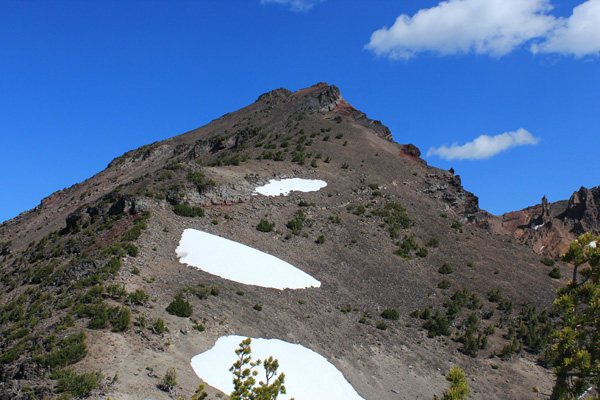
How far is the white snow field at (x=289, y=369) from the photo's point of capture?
17.5 m

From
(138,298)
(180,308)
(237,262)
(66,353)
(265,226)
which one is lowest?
(66,353)

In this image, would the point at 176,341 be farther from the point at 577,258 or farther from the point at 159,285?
the point at 577,258

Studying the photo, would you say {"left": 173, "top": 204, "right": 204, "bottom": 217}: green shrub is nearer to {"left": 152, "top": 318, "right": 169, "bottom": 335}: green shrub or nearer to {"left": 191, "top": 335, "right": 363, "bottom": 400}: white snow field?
{"left": 191, "top": 335, "right": 363, "bottom": 400}: white snow field

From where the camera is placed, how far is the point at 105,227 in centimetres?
3084

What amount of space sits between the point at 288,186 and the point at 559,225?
75.3 m

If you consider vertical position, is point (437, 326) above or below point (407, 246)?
below

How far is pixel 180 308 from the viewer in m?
20.7

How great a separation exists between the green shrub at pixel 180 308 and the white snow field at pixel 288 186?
19.9 metres

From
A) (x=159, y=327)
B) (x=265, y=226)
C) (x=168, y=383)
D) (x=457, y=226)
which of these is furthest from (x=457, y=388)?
(x=457, y=226)

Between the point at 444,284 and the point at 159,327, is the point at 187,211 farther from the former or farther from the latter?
the point at 444,284

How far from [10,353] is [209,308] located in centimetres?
840

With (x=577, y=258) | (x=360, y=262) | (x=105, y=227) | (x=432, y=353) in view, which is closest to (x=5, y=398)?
(x=577, y=258)

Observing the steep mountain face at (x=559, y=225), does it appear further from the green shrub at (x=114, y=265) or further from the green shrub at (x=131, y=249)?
the green shrub at (x=114, y=265)

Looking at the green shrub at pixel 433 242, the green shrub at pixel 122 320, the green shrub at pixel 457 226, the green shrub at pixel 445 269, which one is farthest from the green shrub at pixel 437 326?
the green shrub at pixel 122 320
